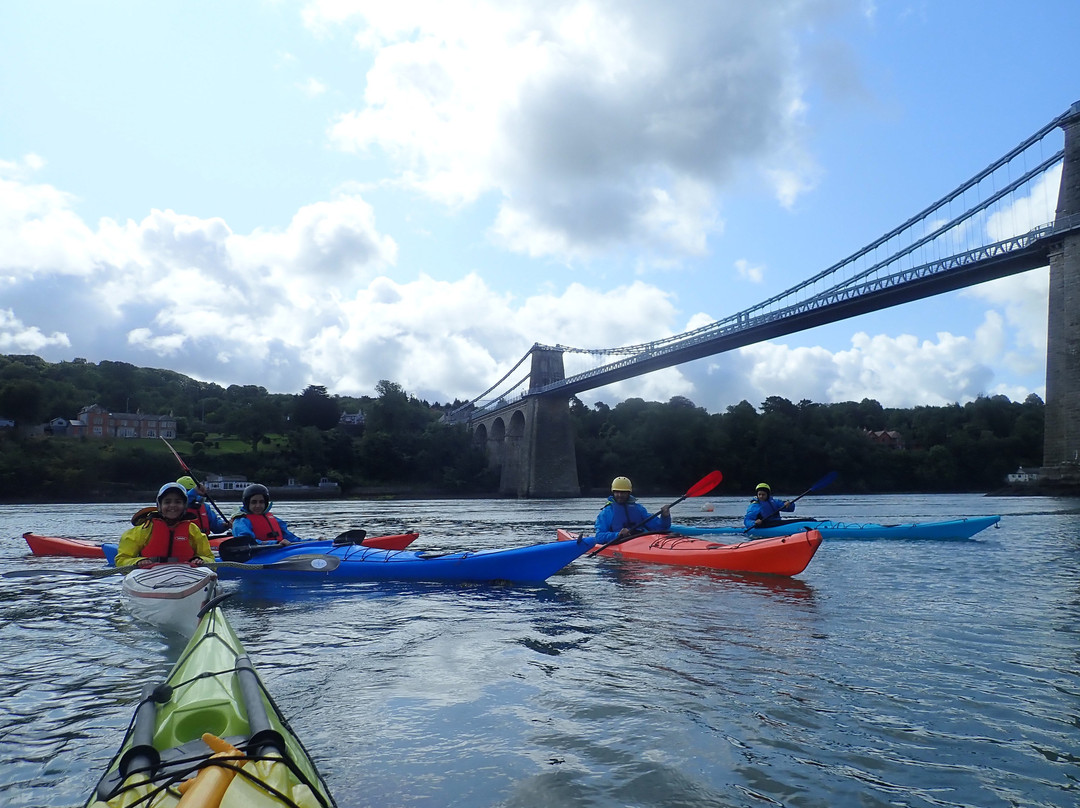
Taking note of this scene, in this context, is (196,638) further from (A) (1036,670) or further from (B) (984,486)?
(B) (984,486)

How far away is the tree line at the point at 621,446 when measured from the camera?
49.6m

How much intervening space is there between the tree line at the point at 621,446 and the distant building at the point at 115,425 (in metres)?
1.54

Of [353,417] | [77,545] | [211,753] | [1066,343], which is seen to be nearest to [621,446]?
[1066,343]

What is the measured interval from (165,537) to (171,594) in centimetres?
113

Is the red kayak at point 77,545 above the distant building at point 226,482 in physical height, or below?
above

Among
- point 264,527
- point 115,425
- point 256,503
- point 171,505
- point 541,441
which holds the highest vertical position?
point 115,425

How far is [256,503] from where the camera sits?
8320 mm

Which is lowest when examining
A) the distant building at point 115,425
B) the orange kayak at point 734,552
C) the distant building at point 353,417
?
the orange kayak at point 734,552

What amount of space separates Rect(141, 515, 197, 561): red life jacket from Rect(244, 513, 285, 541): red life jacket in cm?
204

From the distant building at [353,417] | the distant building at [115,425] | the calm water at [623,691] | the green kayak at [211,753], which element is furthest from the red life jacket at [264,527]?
the distant building at [353,417]

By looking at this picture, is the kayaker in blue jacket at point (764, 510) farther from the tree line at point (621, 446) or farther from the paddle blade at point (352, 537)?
the tree line at point (621, 446)

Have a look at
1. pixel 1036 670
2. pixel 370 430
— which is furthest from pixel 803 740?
pixel 370 430

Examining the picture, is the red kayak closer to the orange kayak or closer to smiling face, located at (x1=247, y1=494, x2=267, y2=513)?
smiling face, located at (x1=247, y1=494, x2=267, y2=513)

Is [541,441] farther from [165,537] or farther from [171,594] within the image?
[171,594]
